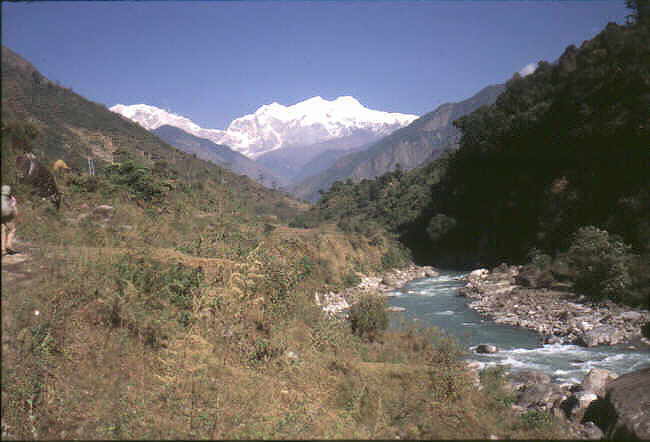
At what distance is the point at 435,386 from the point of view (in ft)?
19.8

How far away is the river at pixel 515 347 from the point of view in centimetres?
1015

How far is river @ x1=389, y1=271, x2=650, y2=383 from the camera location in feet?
33.3

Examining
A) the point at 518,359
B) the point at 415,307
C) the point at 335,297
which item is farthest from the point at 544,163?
the point at 518,359

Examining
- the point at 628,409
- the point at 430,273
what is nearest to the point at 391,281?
the point at 430,273

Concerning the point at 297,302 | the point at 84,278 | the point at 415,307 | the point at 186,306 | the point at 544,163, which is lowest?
the point at 415,307

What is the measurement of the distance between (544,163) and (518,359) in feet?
65.3

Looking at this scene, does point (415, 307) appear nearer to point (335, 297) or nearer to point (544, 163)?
point (335, 297)

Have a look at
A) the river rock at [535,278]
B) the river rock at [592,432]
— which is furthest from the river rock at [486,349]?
the river rock at [535,278]

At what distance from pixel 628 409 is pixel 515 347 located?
5.74m

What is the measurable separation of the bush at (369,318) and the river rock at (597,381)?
16.3 ft

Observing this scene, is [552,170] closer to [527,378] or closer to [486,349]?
[486,349]

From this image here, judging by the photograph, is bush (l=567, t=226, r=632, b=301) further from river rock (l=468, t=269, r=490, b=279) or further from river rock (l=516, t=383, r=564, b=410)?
river rock (l=516, t=383, r=564, b=410)

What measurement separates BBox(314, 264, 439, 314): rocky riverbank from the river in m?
2.52

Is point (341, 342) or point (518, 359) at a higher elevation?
point (341, 342)
